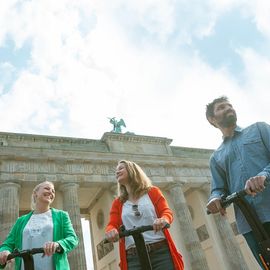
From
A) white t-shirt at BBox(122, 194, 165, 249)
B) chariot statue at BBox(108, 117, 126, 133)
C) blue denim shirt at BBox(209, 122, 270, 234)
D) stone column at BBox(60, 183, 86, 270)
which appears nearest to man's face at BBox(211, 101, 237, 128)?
blue denim shirt at BBox(209, 122, 270, 234)

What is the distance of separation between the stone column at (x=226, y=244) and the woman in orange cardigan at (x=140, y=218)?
17.5m

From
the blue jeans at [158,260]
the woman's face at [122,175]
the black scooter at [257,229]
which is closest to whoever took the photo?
the black scooter at [257,229]

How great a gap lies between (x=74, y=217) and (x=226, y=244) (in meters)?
11.3

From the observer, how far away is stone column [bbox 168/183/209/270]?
Answer: 60.6ft

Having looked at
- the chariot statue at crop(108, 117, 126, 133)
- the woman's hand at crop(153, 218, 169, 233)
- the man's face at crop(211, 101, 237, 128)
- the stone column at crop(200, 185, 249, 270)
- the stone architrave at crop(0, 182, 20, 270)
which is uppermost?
the chariot statue at crop(108, 117, 126, 133)

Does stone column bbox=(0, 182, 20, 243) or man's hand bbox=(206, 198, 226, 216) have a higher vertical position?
stone column bbox=(0, 182, 20, 243)

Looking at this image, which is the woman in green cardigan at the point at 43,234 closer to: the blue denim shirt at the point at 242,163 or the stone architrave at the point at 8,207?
the blue denim shirt at the point at 242,163

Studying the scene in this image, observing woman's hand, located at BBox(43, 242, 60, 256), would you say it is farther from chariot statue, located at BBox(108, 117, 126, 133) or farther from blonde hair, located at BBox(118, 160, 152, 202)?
chariot statue, located at BBox(108, 117, 126, 133)

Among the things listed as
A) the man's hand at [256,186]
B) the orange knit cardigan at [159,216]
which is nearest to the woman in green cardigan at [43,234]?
the orange knit cardigan at [159,216]

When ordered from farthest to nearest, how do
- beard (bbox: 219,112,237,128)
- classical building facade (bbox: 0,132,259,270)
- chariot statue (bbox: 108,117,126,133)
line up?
chariot statue (bbox: 108,117,126,133) → classical building facade (bbox: 0,132,259,270) → beard (bbox: 219,112,237,128)

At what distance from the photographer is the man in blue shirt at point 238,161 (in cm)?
291

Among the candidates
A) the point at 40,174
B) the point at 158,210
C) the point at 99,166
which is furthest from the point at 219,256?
the point at 158,210

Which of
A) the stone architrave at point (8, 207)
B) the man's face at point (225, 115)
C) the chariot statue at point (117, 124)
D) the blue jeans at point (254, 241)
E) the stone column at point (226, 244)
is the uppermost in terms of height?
the chariot statue at point (117, 124)

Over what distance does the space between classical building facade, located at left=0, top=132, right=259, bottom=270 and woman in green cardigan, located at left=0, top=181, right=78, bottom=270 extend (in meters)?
12.3
